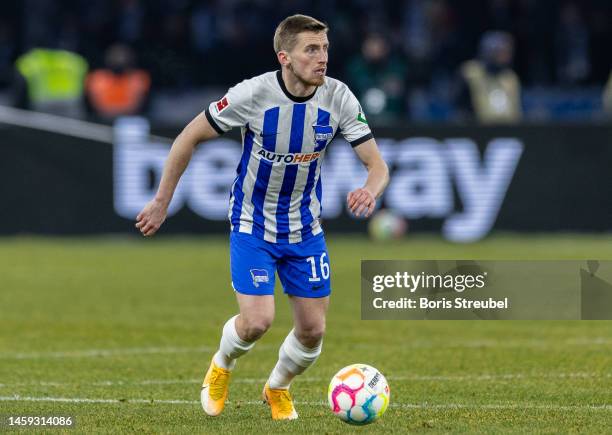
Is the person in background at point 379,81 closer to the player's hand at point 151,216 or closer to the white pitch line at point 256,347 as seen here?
the white pitch line at point 256,347

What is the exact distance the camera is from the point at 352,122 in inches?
304

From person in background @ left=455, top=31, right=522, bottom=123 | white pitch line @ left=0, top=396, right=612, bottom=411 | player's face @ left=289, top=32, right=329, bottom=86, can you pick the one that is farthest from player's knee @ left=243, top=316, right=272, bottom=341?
person in background @ left=455, top=31, right=522, bottom=123

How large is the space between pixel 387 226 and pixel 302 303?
10.8m

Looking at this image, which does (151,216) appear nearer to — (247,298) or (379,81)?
(247,298)

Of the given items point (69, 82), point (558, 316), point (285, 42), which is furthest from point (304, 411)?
point (69, 82)

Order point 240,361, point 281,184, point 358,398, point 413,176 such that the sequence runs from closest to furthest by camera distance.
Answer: point 358,398 < point 281,184 < point 240,361 < point 413,176

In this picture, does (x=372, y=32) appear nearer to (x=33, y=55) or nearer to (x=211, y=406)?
(x=33, y=55)

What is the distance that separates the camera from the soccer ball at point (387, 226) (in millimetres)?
18391

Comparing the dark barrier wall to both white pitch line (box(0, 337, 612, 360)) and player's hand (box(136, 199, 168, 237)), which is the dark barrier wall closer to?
white pitch line (box(0, 337, 612, 360))

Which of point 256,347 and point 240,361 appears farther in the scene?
point 256,347

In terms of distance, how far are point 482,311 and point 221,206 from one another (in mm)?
9288

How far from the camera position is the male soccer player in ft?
24.8

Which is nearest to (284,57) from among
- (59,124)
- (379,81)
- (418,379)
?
(418,379)

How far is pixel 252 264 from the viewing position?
763 centimetres
